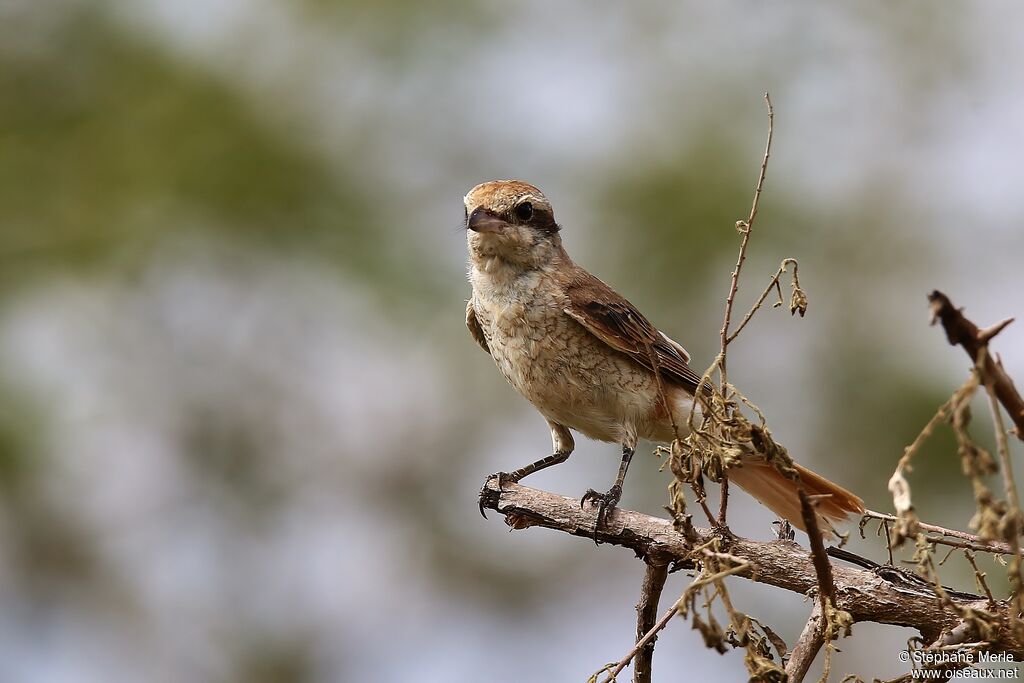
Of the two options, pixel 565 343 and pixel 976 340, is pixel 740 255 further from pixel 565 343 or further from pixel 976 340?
pixel 565 343

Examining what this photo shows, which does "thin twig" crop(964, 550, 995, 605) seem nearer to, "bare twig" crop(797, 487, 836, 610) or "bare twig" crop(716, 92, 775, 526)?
"bare twig" crop(797, 487, 836, 610)

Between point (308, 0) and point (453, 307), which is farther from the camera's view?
point (308, 0)

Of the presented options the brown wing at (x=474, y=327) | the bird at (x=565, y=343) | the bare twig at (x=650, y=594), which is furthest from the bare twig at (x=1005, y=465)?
the brown wing at (x=474, y=327)

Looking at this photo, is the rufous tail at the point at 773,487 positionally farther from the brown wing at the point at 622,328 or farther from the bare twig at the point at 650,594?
the bare twig at the point at 650,594

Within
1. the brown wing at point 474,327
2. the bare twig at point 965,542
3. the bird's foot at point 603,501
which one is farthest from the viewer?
the brown wing at point 474,327

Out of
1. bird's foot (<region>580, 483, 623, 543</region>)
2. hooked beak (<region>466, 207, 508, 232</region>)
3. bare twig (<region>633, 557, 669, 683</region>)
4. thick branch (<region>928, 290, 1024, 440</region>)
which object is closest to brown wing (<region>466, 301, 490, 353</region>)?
hooked beak (<region>466, 207, 508, 232</region>)

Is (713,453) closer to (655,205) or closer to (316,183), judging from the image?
(655,205)

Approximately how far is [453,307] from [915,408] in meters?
4.68

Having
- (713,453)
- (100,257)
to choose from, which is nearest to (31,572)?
(100,257)

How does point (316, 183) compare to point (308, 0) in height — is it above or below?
below

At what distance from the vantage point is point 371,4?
15.3 metres

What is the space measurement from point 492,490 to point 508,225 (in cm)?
112

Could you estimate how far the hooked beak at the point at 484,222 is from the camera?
4312mm

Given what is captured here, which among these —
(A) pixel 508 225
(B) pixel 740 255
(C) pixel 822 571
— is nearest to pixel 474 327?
(A) pixel 508 225
